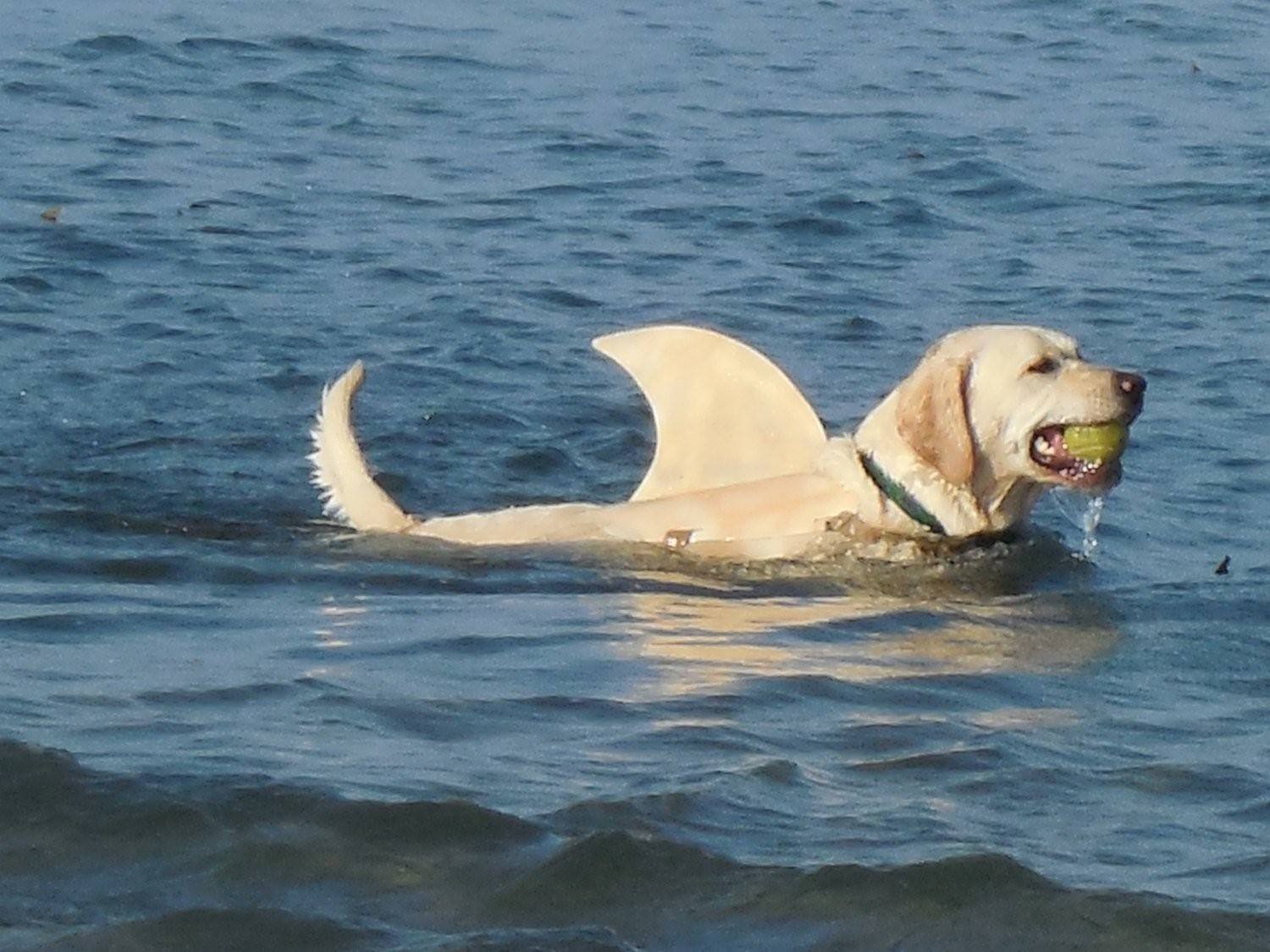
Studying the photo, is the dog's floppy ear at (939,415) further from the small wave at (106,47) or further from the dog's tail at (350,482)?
the small wave at (106,47)

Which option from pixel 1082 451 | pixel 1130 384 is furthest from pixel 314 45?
pixel 1130 384

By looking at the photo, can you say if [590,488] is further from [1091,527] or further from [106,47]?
[106,47]

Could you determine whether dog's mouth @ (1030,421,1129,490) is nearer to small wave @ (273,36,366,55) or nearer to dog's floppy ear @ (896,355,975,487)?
dog's floppy ear @ (896,355,975,487)

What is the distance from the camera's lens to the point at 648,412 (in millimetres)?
9633

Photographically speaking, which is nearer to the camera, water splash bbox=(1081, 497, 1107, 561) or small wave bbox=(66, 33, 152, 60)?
water splash bbox=(1081, 497, 1107, 561)

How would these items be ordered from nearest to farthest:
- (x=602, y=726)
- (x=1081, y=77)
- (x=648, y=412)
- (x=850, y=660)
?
(x=602, y=726)
(x=850, y=660)
(x=648, y=412)
(x=1081, y=77)

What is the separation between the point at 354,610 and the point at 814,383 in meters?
3.63

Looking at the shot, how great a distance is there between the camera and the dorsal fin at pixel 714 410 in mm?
7805

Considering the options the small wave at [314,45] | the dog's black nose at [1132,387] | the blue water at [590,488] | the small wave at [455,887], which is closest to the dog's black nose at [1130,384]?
the dog's black nose at [1132,387]

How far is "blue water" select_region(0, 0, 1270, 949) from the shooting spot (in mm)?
4418

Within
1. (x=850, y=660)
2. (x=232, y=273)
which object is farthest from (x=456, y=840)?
(x=232, y=273)

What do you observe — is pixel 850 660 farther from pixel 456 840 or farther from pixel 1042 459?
pixel 456 840

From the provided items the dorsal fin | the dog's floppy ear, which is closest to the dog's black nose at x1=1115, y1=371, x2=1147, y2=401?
the dog's floppy ear

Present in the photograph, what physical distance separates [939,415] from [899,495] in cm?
29
